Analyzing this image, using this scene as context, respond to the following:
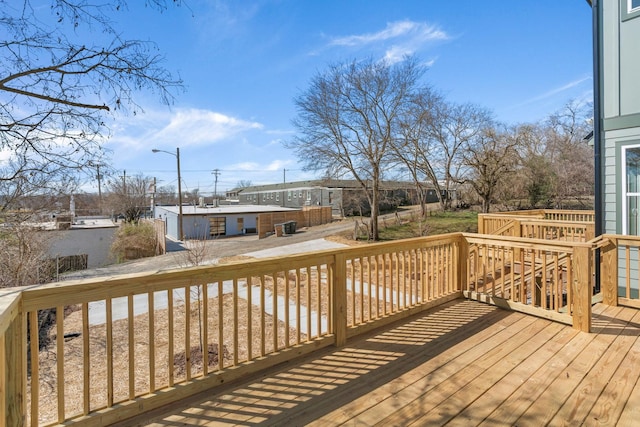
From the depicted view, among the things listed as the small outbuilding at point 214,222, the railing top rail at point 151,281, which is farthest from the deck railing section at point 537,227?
the small outbuilding at point 214,222

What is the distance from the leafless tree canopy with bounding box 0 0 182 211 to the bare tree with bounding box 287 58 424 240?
12242mm

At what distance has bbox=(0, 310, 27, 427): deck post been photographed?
1505 millimetres

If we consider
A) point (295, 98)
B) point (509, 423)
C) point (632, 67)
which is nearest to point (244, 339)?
point (509, 423)

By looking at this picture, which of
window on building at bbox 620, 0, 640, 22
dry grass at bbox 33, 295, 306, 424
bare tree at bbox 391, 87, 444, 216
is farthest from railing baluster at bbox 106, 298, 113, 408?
bare tree at bbox 391, 87, 444, 216

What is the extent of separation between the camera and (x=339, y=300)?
10.2 feet

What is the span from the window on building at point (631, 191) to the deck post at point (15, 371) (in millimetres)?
6659

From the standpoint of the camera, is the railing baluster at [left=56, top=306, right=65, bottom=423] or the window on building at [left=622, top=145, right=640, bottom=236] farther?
the window on building at [left=622, top=145, right=640, bottom=236]

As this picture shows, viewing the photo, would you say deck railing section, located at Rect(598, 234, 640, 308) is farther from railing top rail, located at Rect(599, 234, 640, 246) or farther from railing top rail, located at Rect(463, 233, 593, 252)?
railing top rail, located at Rect(463, 233, 593, 252)

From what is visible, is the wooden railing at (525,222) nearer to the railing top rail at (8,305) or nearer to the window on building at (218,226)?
the railing top rail at (8,305)

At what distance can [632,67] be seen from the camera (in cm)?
469

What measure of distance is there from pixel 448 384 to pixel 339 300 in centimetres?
114

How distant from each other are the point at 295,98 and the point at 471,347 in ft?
46.7

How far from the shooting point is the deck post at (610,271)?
4.12 meters

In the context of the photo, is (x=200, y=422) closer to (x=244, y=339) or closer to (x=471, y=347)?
(x=471, y=347)
